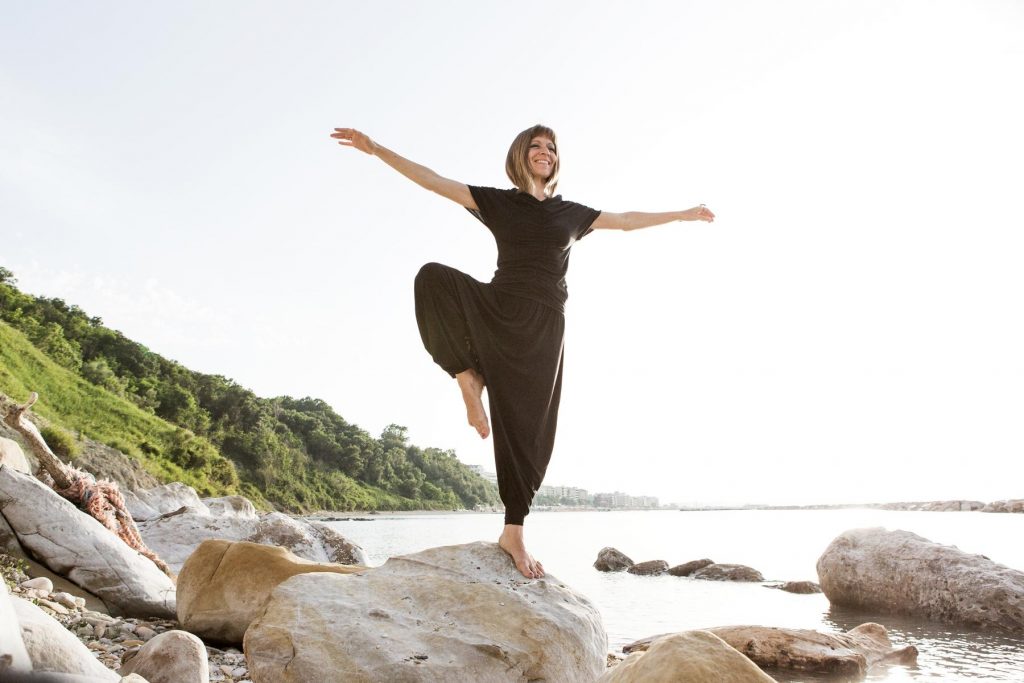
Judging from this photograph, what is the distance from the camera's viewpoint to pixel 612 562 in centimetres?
2200

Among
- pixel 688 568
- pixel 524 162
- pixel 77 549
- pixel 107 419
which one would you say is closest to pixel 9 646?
pixel 524 162

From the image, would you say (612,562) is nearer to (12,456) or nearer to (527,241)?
(12,456)

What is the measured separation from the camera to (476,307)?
5.02 meters

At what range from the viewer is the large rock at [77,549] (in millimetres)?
6844

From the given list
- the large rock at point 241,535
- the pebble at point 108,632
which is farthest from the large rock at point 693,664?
the large rock at point 241,535

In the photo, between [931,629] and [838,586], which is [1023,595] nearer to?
[931,629]

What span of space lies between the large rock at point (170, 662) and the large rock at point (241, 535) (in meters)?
5.45

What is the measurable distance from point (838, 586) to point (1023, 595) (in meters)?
3.00

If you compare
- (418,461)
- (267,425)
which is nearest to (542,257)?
(267,425)

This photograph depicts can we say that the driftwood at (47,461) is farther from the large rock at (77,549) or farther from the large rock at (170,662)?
the large rock at (170,662)

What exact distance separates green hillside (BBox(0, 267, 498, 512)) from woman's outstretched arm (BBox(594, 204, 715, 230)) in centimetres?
3049


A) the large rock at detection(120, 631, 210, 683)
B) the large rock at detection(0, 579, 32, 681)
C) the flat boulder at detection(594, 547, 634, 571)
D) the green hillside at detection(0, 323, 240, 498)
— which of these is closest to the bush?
the green hillside at detection(0, 323, 240, 498)

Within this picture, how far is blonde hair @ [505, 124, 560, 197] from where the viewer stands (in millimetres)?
5473

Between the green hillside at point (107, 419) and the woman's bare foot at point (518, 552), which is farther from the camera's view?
the green hillside at point (107, 419)
